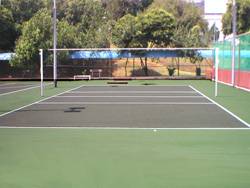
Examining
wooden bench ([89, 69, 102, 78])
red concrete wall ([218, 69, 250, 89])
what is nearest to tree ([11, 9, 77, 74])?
wooden bench ([89, 69, 102, 78])

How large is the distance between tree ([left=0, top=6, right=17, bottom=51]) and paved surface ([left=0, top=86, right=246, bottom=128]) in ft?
129

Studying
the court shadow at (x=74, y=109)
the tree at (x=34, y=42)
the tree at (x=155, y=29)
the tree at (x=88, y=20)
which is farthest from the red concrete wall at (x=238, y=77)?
the tree at (x=88, y=20)

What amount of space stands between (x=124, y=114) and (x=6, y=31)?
4638 centimetres

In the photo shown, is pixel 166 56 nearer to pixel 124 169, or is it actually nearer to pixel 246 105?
pixel 246 105

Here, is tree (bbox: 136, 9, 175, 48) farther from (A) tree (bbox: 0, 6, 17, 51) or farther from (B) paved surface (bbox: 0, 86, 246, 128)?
(B) paved surface (bbox: 0, 86, 246, 128)

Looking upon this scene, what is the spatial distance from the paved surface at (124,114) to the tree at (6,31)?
39.2 m

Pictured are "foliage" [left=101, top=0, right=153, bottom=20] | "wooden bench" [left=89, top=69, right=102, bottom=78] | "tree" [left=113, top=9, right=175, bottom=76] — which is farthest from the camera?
"foliage" [left=101, top=0, right=153, bottom=20]

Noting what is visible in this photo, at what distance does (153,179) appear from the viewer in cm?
852

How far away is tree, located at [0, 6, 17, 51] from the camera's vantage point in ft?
203

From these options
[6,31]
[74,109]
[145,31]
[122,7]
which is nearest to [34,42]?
[6,31]

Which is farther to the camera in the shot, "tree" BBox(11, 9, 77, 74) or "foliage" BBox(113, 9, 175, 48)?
"foliage" BBox(113, 9, 175, 48)

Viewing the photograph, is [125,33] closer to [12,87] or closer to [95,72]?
[95,72]

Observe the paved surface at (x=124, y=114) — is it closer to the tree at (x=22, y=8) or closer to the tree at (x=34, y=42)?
the tree at (x=34, y=42)

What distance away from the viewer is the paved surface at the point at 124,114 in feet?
51.5
